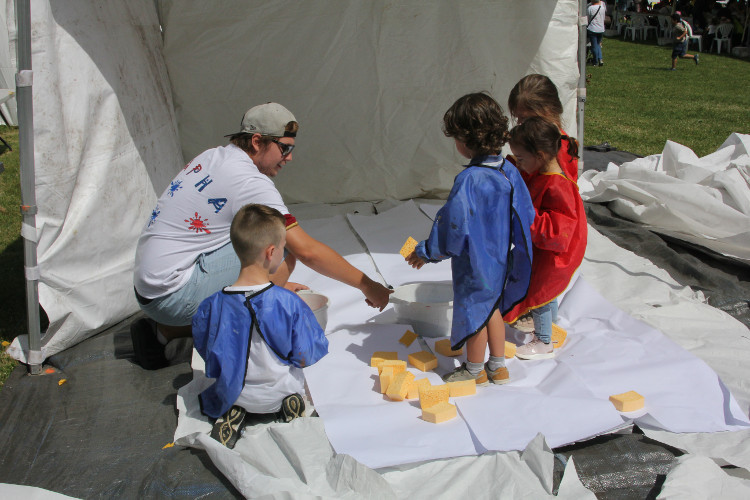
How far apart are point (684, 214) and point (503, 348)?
2.18 meters

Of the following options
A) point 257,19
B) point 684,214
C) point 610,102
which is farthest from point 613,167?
point 610,102

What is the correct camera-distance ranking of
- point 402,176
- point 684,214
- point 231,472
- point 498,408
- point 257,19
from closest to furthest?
point 231,472 < point 498,408 < point 684,214 < point 257,19 < point 402,176

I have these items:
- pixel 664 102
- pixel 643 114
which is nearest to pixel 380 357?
pixel 643 114

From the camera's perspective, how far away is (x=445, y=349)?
9.41 ft

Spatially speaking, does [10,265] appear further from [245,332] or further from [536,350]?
[536,350]

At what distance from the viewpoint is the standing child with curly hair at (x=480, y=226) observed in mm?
2410

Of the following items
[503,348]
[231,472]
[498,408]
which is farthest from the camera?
[503,348]

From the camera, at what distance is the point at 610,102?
1034 cm

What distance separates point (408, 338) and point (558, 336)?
68cm

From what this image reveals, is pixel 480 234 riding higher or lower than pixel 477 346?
higher

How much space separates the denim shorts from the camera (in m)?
2.74

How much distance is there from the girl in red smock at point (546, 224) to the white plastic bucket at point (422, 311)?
28 cm

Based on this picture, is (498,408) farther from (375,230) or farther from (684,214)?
(684,214)

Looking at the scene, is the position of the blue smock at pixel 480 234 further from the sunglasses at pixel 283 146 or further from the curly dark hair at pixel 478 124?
the sunglasses at pixel 283 146
